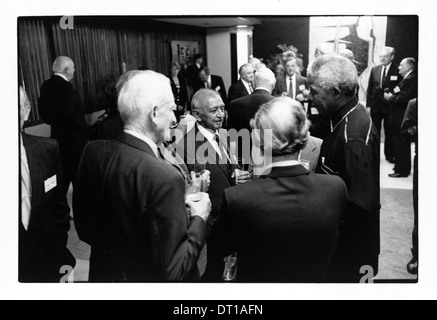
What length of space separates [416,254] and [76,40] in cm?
177

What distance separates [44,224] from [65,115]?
20.0 inches

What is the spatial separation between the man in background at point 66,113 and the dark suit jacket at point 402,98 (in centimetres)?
137

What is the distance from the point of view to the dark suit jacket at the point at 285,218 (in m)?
1.23

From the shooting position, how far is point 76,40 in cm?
165

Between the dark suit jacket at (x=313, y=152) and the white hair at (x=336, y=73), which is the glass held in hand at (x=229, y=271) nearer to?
the dark suit jacket at (x=313, y=152)

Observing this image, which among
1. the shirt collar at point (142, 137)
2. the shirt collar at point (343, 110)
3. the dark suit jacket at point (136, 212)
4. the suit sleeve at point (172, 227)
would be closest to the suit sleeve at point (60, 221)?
the dark suit jacket at point (136, 212)

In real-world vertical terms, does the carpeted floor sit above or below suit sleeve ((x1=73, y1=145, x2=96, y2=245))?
below

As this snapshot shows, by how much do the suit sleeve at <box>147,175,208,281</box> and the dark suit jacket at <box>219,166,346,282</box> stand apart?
0.13 metres

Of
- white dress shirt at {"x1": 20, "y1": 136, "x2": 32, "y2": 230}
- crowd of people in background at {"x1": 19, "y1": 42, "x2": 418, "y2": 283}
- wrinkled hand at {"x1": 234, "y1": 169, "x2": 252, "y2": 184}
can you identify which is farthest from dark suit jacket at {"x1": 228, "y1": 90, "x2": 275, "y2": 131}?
white dress shirt at {"x1": 20, "y1": 136, "x2": 32, "y2": 230}

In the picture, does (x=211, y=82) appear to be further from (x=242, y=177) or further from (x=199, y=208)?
(x=199, y=208)

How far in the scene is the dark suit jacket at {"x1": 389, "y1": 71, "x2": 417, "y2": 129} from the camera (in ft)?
5.17

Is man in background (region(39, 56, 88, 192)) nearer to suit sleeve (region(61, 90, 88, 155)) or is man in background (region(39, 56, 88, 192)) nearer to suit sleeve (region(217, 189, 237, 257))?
suit sleeve (region(61, 90, 88, 155))

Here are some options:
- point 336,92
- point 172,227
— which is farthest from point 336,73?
point 172,227
